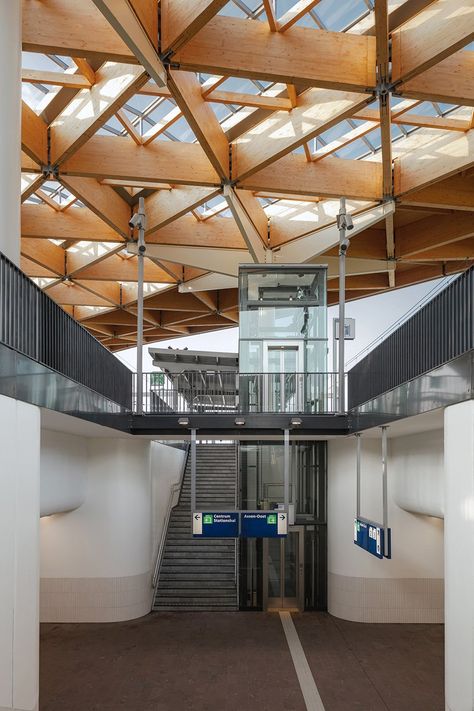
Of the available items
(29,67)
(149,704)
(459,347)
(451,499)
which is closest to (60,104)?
(29,67)

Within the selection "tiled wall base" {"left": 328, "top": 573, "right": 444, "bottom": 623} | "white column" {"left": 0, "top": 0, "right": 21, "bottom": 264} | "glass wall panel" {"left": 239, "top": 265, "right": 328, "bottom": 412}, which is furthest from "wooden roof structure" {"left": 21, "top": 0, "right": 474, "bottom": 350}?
"tiled wall base" {"left": 328, "top": 573, "right": 444, "bottom": 623}

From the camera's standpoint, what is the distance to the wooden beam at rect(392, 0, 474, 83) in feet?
31.8

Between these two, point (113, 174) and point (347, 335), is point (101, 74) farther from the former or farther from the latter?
point (347, 335)

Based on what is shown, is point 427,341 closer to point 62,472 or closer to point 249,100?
point 249,100

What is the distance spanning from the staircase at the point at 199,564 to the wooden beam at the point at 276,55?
10864mm

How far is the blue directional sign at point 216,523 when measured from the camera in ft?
49.4

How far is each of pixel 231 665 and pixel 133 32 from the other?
12.6 metres

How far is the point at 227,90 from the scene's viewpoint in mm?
13750

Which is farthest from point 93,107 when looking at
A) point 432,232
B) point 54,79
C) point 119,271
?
point 432,232

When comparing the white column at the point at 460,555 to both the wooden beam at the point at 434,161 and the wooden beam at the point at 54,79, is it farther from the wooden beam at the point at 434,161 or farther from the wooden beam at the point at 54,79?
the wooden beam at the point at 54,79

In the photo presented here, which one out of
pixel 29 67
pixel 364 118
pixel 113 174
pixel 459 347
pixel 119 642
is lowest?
pixel 119 642

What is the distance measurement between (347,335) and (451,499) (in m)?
13.5

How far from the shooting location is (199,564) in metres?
20.5

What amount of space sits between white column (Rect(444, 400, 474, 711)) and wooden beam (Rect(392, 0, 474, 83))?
586 centimetres
